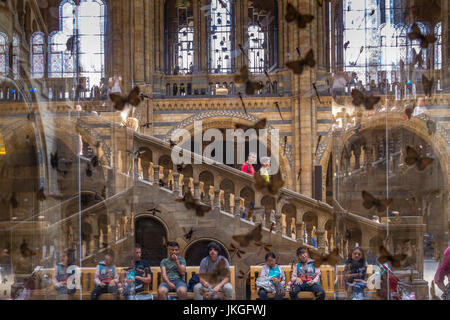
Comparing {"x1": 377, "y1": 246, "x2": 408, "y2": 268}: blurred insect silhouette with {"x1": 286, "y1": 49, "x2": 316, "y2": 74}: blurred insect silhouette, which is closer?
{"x1": 286, "y1": 49, "x2": 316, "y2": 74}: blurred insect silhouette

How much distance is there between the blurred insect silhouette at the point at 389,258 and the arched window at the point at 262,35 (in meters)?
11.3

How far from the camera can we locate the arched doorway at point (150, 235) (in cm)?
823

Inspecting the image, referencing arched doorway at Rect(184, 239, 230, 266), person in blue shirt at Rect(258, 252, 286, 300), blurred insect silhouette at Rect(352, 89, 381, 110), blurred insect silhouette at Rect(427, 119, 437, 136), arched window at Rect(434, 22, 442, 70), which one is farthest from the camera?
arched doorway at Rect(184, 239, 230, 266)

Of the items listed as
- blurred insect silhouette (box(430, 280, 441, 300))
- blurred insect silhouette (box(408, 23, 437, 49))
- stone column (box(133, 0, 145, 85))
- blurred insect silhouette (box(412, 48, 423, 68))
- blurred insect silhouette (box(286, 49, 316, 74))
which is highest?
stone column (box(133, 0, 145, 85))

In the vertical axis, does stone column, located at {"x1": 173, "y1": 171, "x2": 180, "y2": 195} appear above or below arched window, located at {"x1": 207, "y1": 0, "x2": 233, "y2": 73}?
below

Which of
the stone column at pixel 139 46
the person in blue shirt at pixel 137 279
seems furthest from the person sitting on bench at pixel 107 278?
the stone column at pixel 139 46

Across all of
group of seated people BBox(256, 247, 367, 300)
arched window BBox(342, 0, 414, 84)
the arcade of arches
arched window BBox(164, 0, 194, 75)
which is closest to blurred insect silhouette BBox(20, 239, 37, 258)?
the arcade of arches

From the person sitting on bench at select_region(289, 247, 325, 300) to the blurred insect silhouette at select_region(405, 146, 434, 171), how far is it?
1.64 m

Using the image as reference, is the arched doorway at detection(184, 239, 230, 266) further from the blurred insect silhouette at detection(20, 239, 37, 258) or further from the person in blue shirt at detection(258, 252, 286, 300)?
the blurred insect silhouette at detection(20, 239, 37, 258)

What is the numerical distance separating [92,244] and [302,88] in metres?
9.69

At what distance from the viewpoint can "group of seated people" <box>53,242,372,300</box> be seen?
190 inches

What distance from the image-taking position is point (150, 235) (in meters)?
8.24
